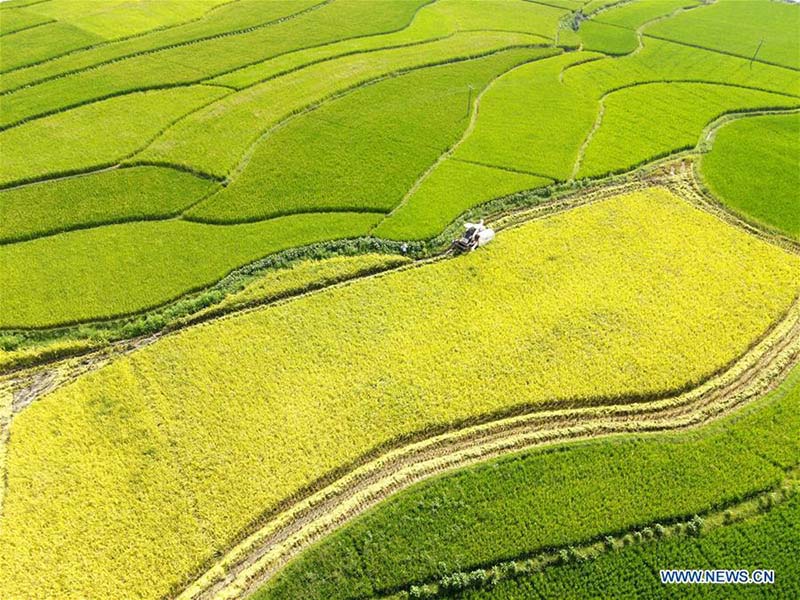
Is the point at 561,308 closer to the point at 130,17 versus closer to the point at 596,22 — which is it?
the point at 596,22

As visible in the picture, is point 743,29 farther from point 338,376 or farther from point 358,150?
point 338,376

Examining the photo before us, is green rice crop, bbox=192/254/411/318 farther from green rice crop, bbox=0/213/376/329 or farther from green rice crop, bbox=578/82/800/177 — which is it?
green rice crop, bbox=578/82/800/177

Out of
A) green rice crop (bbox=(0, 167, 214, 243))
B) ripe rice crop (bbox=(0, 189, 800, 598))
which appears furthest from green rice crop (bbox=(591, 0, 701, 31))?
green rice crop (bbox=(0, 167, 214, 243))

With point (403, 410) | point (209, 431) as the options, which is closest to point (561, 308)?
point (403, 410)

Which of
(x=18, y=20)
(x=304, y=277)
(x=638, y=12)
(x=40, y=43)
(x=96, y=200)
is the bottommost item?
(x=304, y=277)

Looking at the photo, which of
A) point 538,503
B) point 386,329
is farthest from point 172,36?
point 538,503

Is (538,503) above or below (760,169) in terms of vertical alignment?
below

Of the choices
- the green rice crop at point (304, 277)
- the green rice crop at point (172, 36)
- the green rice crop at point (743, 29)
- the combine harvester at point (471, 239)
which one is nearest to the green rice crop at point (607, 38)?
the green rice crop at point (743, 29)
